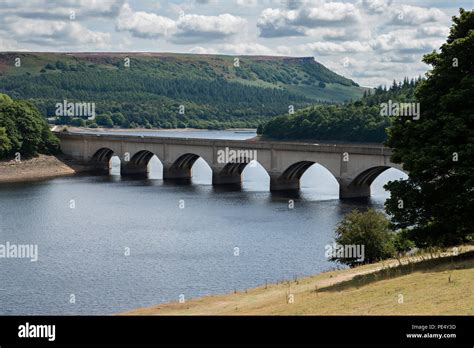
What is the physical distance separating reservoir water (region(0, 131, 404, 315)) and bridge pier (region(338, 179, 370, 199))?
186cm

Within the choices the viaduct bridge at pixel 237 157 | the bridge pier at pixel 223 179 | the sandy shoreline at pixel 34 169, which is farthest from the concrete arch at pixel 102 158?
the bridge pier at pixel 223 179

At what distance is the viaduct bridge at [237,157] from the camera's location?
373 feet

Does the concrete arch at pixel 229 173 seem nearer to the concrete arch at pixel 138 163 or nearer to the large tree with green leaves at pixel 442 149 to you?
the concrete arch at pixel 138 163

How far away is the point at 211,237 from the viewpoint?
83.8m

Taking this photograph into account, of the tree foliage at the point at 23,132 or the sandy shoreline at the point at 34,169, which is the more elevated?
the tree foliage at the point at 23,132

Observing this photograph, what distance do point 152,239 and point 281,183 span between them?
1822 inches

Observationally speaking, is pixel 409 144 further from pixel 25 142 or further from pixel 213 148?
pixel 25 142

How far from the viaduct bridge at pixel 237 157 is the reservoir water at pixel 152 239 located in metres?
3.53

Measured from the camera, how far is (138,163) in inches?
6314

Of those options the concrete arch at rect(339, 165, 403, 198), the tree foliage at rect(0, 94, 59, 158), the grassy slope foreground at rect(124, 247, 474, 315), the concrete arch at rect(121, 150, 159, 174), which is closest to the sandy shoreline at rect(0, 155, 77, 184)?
the tree foliage at rect(0, 94, 59, 158)

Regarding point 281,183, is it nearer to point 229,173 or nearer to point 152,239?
point 229,173

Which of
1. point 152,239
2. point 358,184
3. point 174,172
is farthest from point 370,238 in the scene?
point 174,172

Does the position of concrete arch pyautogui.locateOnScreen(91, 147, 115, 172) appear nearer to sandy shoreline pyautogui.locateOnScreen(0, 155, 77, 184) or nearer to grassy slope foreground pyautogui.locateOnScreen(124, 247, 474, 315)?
sandy shoreline pyautogui.locateOnScreen(0, 155, 77, 184)

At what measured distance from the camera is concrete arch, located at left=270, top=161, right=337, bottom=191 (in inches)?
4966
